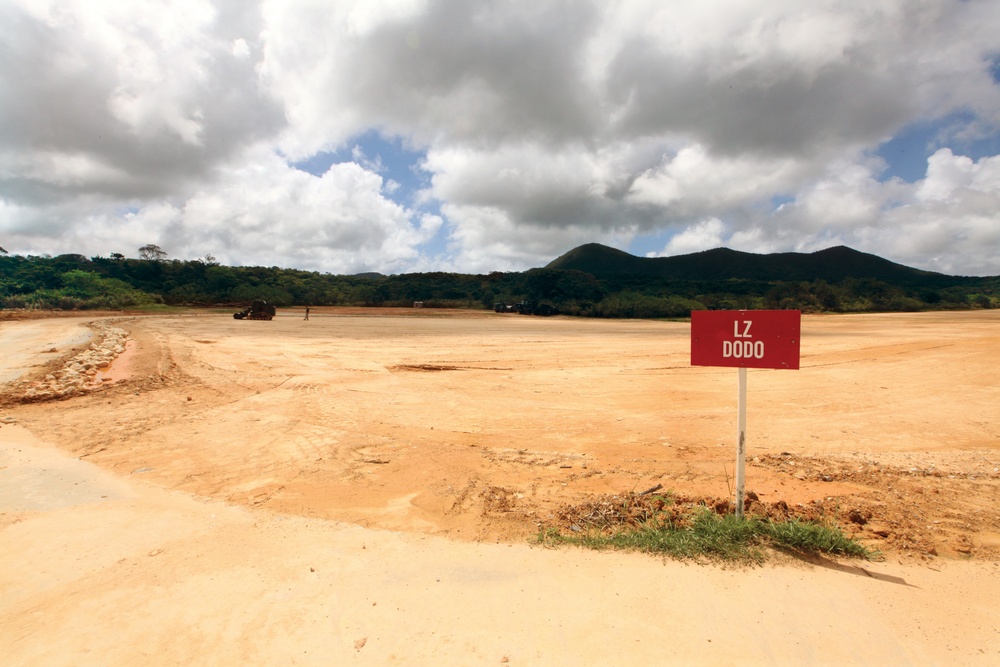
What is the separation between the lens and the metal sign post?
3.68m

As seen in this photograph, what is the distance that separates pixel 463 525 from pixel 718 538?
2038 millimetres

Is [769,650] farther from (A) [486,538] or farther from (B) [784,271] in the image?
(B) [784,271]

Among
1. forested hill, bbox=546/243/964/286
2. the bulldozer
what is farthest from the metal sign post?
forested hill, bbox=546/243/964/286

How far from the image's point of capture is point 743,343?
149 inches

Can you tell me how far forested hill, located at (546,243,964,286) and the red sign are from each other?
10804cm

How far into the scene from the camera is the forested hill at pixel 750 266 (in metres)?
107

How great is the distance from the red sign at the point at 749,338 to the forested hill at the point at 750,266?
108 m

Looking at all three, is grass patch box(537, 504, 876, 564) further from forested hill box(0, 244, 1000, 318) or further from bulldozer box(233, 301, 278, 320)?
forested hill box(0, 244, 1000, 318)

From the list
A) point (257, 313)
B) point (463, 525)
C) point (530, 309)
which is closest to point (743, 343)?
point (463, 525)

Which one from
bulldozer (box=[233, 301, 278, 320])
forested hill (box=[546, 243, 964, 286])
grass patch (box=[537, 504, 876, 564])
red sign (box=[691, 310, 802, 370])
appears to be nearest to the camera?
grass patch (box=[537, 504, 876, 564])

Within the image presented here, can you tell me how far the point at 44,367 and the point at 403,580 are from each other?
14.8m

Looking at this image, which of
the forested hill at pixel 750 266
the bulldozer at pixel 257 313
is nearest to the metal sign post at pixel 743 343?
the bulldozer at pixel 257 313

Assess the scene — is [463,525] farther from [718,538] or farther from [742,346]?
[742,346]

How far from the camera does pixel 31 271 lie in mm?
77875
